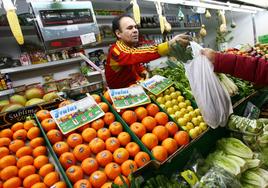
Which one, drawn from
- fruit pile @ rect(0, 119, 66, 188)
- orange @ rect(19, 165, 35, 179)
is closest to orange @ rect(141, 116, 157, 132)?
fruit pile @ rect(0, 119, 66, 188)

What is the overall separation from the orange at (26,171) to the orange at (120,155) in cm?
44

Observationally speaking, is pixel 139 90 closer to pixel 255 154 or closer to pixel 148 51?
pixel 148 51

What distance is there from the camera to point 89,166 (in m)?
1.32

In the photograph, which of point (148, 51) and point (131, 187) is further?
point (148, 51)

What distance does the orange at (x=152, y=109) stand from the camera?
171 cm

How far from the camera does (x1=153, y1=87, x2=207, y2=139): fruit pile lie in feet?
5.52

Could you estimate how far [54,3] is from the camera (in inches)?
113

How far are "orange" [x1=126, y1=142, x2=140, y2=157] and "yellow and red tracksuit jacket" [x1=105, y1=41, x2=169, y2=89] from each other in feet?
2.92

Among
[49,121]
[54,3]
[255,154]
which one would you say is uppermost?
[54,3]

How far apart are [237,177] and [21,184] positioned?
1.24 meters

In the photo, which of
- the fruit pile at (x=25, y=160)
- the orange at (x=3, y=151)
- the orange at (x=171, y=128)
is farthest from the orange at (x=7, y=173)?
the orange at (x=171, y=128)

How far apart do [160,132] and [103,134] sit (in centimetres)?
35

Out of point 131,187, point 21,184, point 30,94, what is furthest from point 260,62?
point 30,94

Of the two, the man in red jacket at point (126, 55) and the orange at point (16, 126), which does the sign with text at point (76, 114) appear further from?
the man in red jacket at point (126, 55)
